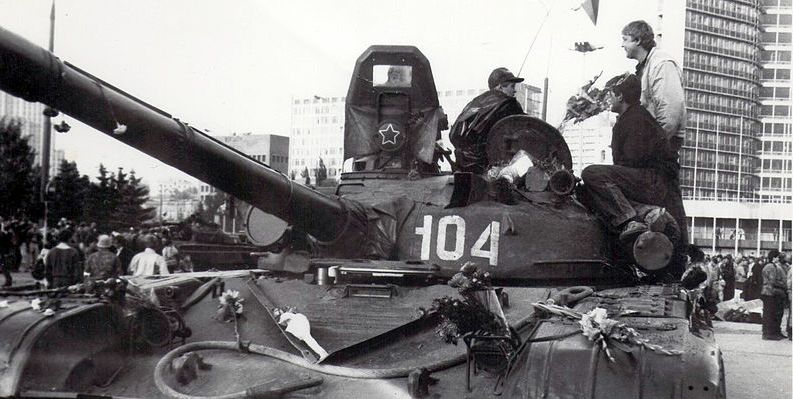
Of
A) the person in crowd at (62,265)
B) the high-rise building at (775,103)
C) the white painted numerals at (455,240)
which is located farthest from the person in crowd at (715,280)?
the person in crowd at (62,265)

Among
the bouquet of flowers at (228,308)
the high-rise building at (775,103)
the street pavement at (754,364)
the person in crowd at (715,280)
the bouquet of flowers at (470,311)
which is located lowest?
the street pavement at (754,364)

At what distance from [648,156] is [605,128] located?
24.0m

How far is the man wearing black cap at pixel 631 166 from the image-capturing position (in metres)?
8.47

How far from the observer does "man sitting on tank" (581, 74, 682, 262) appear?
8.47 metres

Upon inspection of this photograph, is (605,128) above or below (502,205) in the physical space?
above

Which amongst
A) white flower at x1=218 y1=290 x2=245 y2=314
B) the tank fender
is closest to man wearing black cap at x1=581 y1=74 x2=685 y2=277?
the tank fender

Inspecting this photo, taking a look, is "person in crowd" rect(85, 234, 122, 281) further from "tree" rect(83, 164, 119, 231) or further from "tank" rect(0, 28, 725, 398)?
"tree" rect(83, 164, 119, 231)

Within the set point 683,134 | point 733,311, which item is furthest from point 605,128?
point 683,134

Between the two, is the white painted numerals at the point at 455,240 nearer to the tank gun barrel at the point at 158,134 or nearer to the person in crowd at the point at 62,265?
the tank gun barrel at the point at 158,134

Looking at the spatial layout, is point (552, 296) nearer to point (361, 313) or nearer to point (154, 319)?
point (361, 313)

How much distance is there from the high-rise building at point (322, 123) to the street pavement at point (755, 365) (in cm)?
564

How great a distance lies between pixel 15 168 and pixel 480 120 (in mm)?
17228

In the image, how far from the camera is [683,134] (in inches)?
347

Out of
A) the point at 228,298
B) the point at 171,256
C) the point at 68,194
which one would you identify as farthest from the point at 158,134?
the point at 68,194
